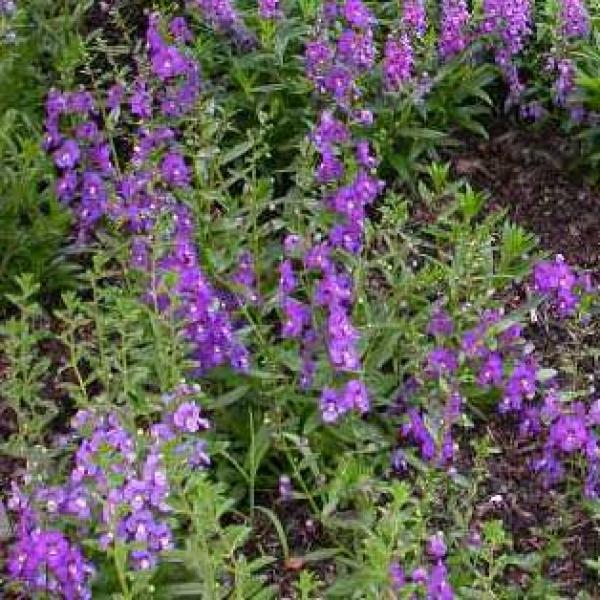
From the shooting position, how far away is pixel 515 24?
582cm

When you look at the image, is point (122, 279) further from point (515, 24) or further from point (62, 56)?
point (515, 24)

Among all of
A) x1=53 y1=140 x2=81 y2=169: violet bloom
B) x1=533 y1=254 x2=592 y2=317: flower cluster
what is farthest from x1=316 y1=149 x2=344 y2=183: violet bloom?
x1=53 y1=140 x2=81 y2=169: violet bloom

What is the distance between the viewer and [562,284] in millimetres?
4621

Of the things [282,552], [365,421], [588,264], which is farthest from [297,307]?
[588,264]

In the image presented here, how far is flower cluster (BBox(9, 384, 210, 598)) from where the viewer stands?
12.0ft

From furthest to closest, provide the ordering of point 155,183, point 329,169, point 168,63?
point 168,63, point 155,183, point 329,169

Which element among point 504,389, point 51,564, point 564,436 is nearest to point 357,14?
point 504,389

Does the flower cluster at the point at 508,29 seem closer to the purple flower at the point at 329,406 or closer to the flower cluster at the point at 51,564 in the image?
the purple flower at the point at 329,406

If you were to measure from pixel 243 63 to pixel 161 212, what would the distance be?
1329mm

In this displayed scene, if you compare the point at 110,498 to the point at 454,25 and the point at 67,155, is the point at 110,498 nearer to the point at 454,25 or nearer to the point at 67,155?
the point at 67,155

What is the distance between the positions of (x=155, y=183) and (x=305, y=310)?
0.89 m

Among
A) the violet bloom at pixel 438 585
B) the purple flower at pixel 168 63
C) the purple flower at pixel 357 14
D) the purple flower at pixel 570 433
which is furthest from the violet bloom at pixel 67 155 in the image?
the violet bloom at pixel 438 585

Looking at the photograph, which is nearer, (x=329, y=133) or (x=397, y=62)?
(x=329, y=133)

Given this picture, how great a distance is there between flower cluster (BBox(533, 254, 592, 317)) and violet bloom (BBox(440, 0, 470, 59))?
143 centimetres
